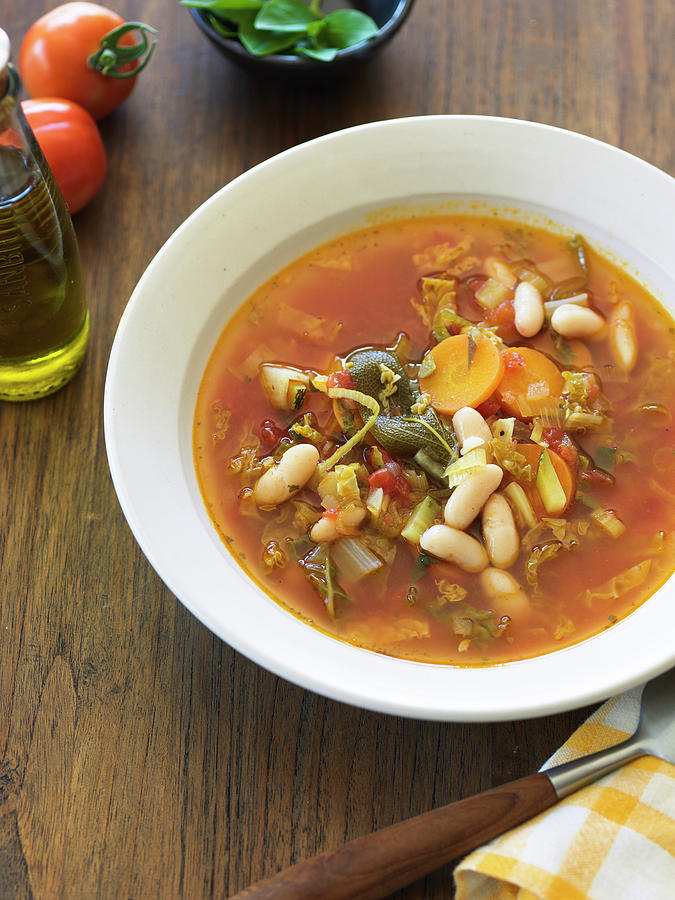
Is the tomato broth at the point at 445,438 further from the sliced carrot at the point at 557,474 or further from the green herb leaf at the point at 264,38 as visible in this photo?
the green herb leaf at the point at 264,38

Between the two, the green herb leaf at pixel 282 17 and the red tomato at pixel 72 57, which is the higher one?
the green herb leaf at pixel 282 17

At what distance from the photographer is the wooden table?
7.43 feet

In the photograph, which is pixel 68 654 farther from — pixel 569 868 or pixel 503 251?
pixel 503 251

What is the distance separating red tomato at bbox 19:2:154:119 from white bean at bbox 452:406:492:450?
1759 millimetres

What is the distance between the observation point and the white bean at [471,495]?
2465 mm

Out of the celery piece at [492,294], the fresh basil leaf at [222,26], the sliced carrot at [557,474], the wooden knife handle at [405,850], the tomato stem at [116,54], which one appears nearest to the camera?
the wooden knife handle at [405,850]

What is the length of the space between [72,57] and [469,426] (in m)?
1.96

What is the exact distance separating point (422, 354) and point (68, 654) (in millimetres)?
1373

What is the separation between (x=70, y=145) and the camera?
10.0 feet

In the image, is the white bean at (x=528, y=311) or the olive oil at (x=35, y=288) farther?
the white bean at (x=528, y=311)

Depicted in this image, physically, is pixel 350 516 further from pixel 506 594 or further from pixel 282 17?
pixel 282 17

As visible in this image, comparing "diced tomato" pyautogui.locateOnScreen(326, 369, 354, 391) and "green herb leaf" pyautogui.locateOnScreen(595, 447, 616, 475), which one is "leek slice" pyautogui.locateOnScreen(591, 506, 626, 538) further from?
"diced tomato" pyautogui.locateOnScreen(326, 369, 354, 391)

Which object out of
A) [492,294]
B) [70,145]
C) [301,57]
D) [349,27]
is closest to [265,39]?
[301,57]

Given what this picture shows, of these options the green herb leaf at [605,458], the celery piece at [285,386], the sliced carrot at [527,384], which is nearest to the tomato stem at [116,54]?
the celery piece at [285,386]
